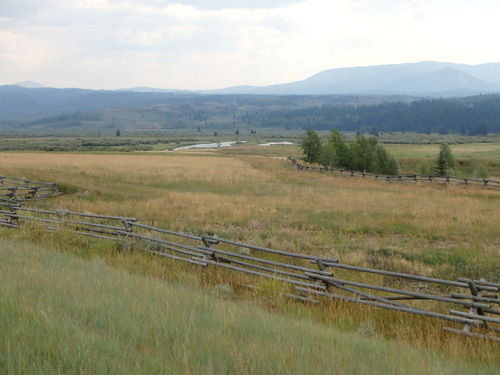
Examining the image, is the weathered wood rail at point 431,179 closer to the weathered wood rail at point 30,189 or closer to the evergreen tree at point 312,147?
the evergreen tree at point 312,147

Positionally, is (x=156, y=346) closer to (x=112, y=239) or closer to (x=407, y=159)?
(x=112, y=239)

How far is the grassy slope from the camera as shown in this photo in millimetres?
4598

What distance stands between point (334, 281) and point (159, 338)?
15.4 feet

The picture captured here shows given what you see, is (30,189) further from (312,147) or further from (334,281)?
(312,147)

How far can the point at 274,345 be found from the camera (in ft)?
18.4

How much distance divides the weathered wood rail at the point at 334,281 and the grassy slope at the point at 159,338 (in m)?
1.64

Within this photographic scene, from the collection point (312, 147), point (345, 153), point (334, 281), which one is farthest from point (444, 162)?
point (334, 281)

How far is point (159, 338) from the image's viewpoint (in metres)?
5.46

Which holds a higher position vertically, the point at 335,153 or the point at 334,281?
the point at 334,281

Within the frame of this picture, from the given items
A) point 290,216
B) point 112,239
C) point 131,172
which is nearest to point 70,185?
point 131,172

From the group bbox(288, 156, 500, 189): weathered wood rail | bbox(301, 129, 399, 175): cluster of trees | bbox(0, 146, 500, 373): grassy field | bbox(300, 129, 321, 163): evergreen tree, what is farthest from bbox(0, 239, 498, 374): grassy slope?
bbox(300, 129, 321, 163): evergreen tree

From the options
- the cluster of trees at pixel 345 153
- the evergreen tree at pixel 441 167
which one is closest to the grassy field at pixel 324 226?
the cluster of trees at pixel 345 153

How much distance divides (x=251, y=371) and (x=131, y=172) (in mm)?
39240

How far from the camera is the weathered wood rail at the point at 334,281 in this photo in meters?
7.94
